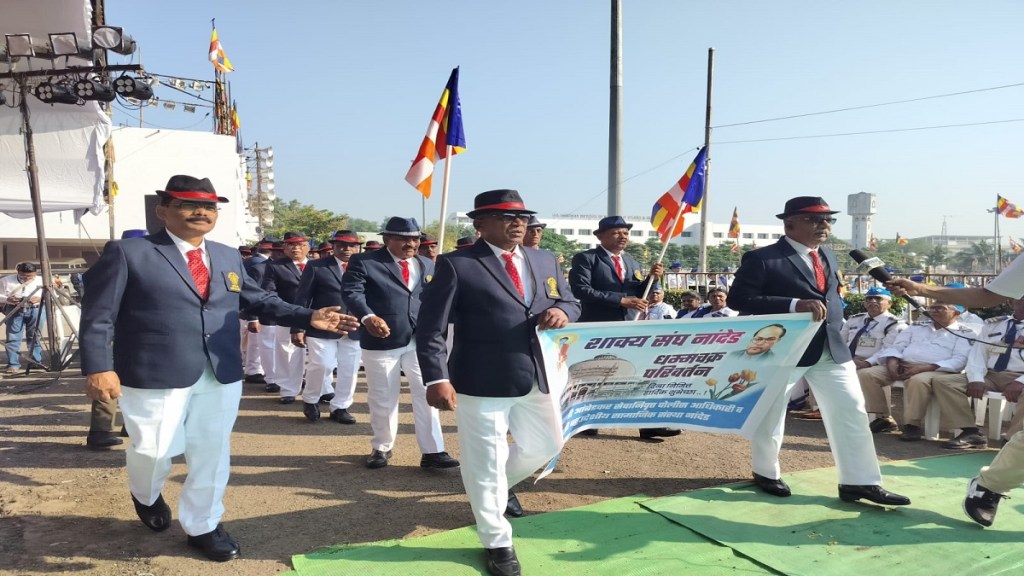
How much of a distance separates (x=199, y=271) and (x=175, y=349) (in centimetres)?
48

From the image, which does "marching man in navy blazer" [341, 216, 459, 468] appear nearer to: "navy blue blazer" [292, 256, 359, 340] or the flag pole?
the flag pole

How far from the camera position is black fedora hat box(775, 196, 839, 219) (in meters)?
4.62

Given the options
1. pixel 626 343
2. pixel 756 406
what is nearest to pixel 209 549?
pixel 626 343

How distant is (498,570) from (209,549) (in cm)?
163

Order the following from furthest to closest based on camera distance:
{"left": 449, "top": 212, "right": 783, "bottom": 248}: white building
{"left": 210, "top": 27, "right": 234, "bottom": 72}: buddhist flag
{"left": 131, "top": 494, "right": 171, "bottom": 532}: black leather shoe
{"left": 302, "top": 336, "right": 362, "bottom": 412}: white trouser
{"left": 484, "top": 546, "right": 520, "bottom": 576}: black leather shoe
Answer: {"left": 449, "top": 212, "right": 783, "bottom": 248}: white building < {"left": 210, "top": 27, "right": 234, "bottom": 72}: buddhist flag < {"left": 302, "top": 336, "right": 362, "bottom": 412}: white trouser < {"left": 131, "top": 494, "right": 171, "bottom": 532}: black leather shoe < {"left": 484, "top": 546, "right": 520, "bottom": 576}: black leather shoe

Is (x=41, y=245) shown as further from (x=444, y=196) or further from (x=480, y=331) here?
(x=480, y=331)

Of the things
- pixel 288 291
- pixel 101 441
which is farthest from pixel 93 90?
pixel 101 441

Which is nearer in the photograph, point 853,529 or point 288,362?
point 853,529

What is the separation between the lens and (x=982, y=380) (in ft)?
21.8

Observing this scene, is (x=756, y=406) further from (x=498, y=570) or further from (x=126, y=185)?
(x=126, y=185)

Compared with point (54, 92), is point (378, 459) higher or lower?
lower

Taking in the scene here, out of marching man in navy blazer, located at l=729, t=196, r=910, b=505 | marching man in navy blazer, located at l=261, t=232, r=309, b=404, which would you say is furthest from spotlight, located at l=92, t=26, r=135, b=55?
marching man in navy blazer, located at l=729, t=196, r=910, b=505

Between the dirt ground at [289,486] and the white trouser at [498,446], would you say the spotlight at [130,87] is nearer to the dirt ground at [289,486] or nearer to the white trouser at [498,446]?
the dirt ground at [289,486]

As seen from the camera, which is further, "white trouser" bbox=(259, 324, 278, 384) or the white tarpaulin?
the white tarpaulin
